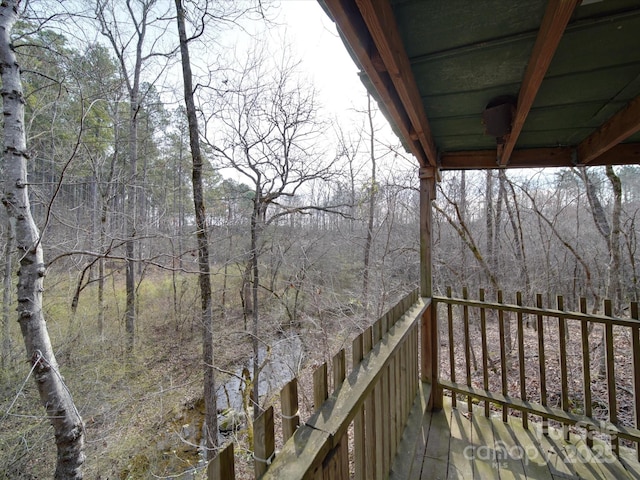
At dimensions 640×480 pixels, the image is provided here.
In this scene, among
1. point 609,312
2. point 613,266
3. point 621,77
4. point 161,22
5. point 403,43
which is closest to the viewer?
point 403,43

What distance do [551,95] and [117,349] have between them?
8.22 metres

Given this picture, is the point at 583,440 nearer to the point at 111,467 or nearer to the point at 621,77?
the point at 621,77

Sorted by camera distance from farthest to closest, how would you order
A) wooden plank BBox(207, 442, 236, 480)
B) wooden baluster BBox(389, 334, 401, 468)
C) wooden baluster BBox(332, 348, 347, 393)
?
wooden baluster BBox(389, 334, 401, 468)
wooden baluster BBox(332, 348, 347, 393)
wooden plank BBox(207, 442, 236, 480)

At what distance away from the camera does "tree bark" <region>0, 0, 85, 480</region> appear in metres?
2.51

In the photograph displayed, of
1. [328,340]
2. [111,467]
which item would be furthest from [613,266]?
[111,467]

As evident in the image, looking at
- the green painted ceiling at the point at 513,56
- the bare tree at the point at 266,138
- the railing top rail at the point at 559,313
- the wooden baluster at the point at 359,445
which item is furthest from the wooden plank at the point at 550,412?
the bare tree at the point at 266,138

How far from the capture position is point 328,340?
593cm

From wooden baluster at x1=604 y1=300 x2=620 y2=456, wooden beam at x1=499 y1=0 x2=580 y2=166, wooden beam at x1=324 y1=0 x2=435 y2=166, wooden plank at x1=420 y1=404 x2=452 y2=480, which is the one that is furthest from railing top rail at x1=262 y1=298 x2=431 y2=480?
wooden baluster at x1=604 y1=300 x2=620 y2=456

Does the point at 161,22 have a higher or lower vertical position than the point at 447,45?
higher

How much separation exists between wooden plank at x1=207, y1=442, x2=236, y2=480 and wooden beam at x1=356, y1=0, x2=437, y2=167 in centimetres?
118

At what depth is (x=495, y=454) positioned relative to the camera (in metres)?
1.85

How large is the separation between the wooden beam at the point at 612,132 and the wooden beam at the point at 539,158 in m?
0.09

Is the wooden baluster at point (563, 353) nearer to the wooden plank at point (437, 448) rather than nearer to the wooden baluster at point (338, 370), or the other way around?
the wooden plank at point (437, 448)

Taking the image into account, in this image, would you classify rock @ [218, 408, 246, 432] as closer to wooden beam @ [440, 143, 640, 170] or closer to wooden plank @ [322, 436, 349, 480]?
wooden plank @ [322, 436, 349, 480]
